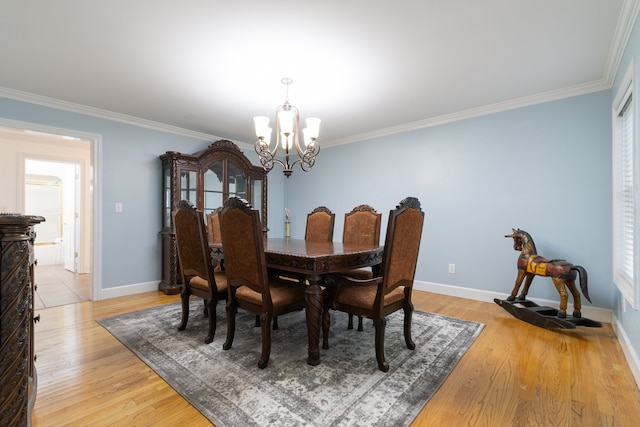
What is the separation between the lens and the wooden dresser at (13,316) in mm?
841

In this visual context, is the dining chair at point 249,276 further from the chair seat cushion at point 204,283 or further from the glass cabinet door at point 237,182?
the glass cabinet door at point 237,182

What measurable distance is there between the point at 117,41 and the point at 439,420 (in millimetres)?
3024

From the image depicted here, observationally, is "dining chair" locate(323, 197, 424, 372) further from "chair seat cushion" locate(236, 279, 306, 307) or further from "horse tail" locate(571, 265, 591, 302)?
"horse tail" locate(571, 265, 591, 302)

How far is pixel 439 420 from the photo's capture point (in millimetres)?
1402

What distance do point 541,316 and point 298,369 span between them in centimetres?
216

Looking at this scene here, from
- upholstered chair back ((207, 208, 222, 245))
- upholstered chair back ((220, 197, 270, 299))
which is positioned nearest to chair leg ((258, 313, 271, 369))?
upholstered chair back ((220, 197, 270, 299))

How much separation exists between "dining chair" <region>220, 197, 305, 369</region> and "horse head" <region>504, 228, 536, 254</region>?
223 centimetres

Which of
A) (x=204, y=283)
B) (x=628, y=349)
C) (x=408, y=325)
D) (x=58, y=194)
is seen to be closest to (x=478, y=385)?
(x=408, y=325)

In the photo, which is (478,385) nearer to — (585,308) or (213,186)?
(585,308)

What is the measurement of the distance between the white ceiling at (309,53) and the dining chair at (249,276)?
46.4 inches

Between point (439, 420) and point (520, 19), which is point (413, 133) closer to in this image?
point (520, 19)

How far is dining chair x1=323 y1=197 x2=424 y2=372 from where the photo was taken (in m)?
1.79

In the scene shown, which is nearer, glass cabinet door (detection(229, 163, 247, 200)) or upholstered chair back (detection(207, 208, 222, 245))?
upholstered chair back (detection(207, 208, 222, 245))

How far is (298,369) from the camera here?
6.07 ft
